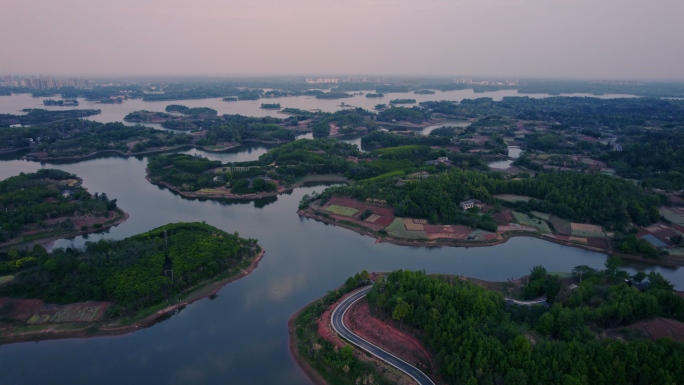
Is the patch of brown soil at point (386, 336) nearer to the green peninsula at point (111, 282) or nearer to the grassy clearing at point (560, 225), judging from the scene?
the green peninsula at point (111, 282)

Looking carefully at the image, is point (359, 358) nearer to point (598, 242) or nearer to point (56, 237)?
point (598, 242)

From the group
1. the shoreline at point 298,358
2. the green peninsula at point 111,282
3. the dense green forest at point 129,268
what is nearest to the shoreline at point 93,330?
the green peninsula at point 111,282

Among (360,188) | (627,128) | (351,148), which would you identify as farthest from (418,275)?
(627,128)

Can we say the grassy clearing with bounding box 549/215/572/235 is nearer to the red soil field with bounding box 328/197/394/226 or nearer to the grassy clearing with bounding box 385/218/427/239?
the grassy clearing with bounding box 385/218/427/239

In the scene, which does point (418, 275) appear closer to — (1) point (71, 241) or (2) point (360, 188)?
(2) point (360, 188)

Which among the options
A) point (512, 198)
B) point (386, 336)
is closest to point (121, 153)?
point (512, 198)
